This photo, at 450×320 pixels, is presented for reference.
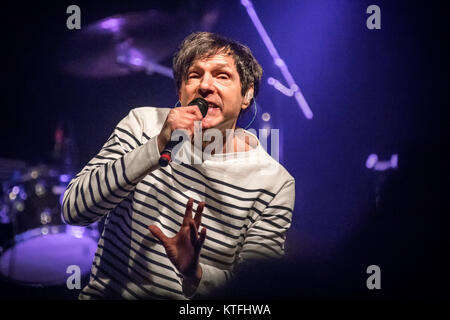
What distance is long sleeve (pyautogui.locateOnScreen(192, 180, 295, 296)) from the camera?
1.38 metres

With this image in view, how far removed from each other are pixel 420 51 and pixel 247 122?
1.01 meters

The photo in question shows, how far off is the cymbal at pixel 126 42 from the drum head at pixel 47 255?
2.89 ft

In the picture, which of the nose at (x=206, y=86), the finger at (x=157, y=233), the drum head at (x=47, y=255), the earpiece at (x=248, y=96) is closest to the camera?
the finger at (x=157, y=233)

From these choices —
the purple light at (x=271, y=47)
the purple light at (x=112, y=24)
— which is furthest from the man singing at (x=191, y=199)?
the purple light at (x=112, y=24)

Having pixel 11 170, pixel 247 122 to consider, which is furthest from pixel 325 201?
pixel 11 170

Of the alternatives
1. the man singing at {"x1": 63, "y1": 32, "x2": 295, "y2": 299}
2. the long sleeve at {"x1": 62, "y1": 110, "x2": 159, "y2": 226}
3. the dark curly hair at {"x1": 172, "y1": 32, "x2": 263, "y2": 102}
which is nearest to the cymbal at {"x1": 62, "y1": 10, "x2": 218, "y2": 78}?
the dark curly hair at {"x1": 172, "y1": 32, "x2": 263, "y2": 102}

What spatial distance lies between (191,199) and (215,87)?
487 mm

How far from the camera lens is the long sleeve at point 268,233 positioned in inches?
54.3

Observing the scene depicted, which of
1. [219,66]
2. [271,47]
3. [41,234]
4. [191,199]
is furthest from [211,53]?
[41,234]

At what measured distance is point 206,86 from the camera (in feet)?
4.48

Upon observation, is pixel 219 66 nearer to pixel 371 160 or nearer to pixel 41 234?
pixel 371 160

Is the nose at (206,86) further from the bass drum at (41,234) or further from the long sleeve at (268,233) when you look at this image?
the bass drum at (41,234)

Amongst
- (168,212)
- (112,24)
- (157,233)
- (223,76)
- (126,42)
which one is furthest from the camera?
(126,42)
